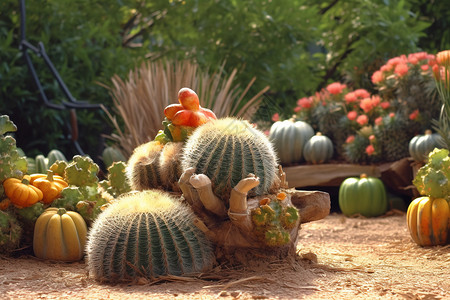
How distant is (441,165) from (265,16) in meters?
4.15

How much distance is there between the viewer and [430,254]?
365 centimetres

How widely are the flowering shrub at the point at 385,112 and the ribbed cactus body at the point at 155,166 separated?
3246 mm

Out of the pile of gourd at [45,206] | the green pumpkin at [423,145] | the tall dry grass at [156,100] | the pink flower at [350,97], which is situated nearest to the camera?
the pile of gourd at [45,206]

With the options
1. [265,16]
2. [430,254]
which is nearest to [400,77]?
[265,16]

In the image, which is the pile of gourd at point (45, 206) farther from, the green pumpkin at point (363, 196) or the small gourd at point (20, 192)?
the green pumpkin at point (363, 196)

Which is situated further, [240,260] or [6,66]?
[6,66]

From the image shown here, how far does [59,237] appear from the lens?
11.1 ft

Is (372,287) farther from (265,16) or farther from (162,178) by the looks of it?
(265,16)

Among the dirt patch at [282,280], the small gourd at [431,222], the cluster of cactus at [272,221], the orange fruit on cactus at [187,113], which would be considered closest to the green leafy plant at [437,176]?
the small gourd at [431,222]

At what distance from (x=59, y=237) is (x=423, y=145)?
11.2 feet

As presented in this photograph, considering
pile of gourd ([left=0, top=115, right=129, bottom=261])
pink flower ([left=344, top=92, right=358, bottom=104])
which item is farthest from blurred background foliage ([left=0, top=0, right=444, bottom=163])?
pile of gourd ([left=0, top=115, right=129, bottom=261])

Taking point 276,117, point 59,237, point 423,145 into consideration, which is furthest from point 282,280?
point 276,117

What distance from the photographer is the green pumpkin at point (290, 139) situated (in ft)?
21.7

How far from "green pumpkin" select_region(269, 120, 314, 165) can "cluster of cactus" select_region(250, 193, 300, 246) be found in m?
3.70
